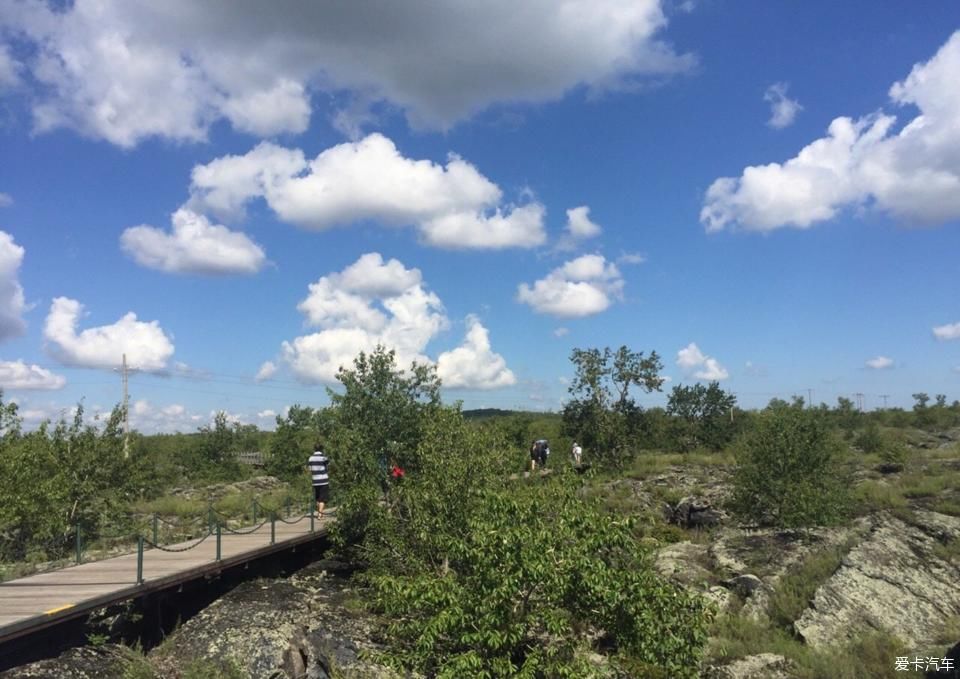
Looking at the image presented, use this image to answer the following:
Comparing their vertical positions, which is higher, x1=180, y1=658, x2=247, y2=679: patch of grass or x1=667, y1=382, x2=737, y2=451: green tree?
x1=667, y1=382, x2=737, y2=451: green tree

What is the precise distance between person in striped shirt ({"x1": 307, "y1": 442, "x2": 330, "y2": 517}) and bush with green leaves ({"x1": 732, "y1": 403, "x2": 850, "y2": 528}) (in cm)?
1325

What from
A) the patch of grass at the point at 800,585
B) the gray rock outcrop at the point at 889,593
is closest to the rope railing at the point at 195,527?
the patch of grass at the point at 800,585

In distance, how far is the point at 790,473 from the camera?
21438 millimetres

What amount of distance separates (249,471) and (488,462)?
3769 cm

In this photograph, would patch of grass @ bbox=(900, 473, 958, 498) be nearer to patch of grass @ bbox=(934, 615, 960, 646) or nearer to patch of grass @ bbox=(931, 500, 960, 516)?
patch of grass @ bbox=(931, 500, 960, 516)

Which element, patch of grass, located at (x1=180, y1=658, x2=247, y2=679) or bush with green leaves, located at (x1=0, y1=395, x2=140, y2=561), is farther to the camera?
bush with green leaves, located at (x1=0, y1=395, x2=140, y2=561)

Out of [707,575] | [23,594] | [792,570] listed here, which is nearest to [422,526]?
[23,594]

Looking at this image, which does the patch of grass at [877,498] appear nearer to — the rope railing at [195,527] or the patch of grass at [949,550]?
the patch of grass at [949,550]

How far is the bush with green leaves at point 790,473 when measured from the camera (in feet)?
66.5

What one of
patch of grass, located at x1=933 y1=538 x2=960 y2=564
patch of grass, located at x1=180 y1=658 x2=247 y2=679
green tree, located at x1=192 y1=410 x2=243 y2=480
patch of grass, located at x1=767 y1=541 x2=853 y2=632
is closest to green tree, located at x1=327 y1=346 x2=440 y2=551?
patch of grass, located at x1=180 y1=658 x2=247 y2=679

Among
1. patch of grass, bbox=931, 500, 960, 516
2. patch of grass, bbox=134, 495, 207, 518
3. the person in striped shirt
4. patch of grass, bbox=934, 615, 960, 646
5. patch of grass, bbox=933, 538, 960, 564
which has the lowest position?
patch of grass, bbox=934, 615, 960, 646

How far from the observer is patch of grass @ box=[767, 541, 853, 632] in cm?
1469

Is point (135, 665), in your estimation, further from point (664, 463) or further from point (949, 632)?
point (664, 463)

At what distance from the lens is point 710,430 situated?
49.4m
